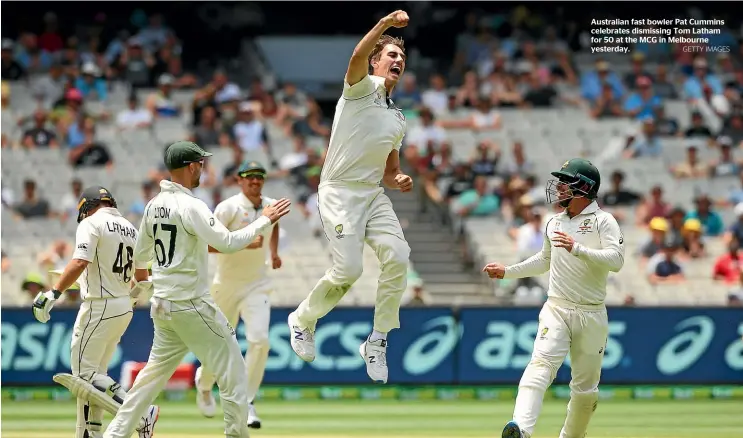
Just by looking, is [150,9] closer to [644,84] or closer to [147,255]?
[644,84]

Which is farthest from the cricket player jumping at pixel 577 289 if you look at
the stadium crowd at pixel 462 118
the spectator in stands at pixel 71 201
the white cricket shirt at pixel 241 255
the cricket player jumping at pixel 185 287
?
the spectator in stands at pixel 71 201

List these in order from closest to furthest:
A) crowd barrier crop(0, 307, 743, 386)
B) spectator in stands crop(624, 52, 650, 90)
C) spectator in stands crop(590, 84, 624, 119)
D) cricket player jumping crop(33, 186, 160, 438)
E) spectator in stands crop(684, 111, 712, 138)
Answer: cricket player jumping crop(33, 186, 160, 438)
crowd barrier crop(0, 307, 743, 386)
spectator in stands crop(684, 111, 712, 138)
spectator in stands crop(590, 84, 624, 119)
spectator in stands crop(624, 52, 650, 90)

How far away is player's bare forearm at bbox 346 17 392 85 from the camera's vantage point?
9.36m

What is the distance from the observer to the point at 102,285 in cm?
1066

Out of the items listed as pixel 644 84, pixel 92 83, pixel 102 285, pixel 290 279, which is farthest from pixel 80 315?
pixel 644 84

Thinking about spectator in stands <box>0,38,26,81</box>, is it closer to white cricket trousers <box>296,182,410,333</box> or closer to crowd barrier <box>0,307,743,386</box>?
crowd barrier <box>0,307,743,386</box>

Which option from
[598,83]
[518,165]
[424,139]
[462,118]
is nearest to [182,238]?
[424,139]

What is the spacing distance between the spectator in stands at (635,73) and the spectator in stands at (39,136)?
10.6m

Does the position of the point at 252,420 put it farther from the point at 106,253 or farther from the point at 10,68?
the point at 10,68

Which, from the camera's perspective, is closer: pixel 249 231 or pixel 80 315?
pixel 249 231

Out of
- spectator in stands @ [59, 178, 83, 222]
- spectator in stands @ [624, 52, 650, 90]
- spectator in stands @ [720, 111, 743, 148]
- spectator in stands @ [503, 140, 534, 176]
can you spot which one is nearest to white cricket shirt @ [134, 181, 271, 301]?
spectator in stands @ [59, 178, 83, 222]

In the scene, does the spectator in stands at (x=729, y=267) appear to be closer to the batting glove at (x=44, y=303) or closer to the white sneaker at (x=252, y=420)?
the white sneaker at (x=252, y=420)

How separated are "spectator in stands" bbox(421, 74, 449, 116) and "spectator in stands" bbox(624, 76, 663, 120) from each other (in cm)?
329

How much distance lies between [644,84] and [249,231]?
15.1m
